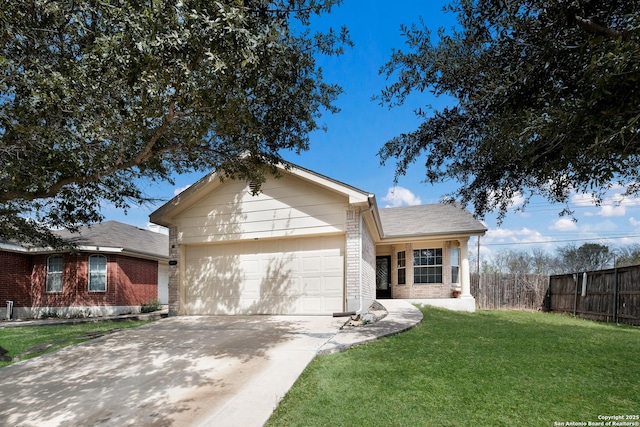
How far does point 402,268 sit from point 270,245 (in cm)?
814

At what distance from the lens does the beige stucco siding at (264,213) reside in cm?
1017

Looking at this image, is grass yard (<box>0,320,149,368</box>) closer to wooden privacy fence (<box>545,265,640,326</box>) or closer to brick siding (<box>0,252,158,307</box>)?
brick siding (<box>0,252,158,307</box>)

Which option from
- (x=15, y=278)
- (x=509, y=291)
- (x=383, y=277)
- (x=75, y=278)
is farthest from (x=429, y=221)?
(x=15, y=278)

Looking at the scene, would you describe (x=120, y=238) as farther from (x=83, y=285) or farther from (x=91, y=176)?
(x=91, y=176)

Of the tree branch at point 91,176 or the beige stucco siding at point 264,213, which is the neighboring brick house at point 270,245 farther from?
the tree branch at point 91,176

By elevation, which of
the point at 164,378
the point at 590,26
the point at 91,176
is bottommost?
the point at 164,378

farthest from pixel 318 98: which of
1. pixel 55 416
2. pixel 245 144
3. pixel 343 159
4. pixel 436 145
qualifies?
pixel 343 159

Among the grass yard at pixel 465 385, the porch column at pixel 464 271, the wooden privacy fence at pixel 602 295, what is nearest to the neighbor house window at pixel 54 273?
the grass yard at pixel 465 385

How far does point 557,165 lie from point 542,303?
1427 centimetres

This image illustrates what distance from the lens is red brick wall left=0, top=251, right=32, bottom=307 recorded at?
53.4ft

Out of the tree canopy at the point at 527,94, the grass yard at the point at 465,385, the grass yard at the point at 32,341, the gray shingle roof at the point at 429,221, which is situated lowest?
the grass yard at the point at 32,341

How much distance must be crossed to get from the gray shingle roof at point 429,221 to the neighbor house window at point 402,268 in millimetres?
1344

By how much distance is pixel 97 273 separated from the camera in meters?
16.4

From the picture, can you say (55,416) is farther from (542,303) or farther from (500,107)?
(542,303)
